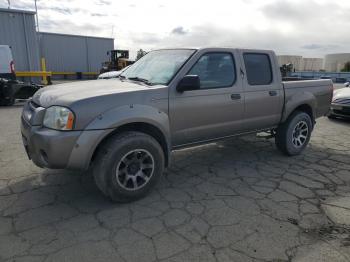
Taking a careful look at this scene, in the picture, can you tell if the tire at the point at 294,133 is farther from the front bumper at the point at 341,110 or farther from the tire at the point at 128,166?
the front bumper at the point at 341,110

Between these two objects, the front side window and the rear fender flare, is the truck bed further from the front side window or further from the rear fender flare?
the front side window

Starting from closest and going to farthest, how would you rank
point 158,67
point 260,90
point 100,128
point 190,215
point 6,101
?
point 100,128 < point 190,215 < point 158,67 < point 260,90 < point 6,101

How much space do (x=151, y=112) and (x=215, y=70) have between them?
1.28 meters

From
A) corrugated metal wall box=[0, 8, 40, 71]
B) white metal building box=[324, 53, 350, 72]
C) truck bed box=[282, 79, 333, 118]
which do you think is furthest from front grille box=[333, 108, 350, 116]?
white metal building box=[324, 53, 350, 72]

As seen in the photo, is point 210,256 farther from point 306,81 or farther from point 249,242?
point 306,81

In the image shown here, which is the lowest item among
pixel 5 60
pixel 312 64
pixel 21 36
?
pixel 312 64

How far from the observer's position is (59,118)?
3072 millimetres

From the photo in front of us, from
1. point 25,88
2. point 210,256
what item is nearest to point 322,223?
point 210,256

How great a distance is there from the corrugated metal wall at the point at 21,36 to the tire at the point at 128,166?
1548 cm

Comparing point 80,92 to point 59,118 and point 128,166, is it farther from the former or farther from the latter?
point 128,166

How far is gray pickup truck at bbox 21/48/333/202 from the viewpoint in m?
3.10

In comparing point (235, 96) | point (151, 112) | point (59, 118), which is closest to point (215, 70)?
point (235, 96)

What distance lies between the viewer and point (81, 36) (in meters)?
28.8

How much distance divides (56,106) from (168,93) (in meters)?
1.27
